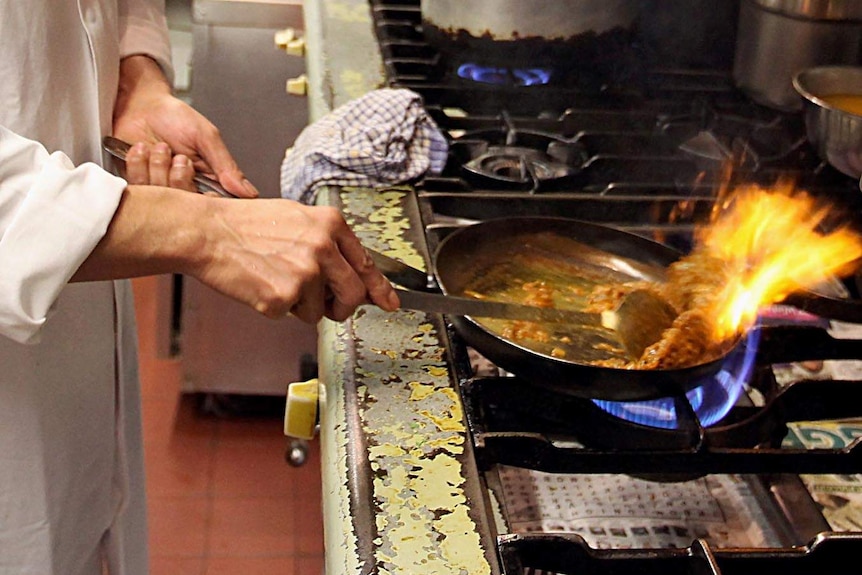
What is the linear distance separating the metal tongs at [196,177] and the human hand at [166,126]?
0.07 ft

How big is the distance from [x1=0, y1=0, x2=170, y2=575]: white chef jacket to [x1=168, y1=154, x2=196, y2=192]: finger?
10cm

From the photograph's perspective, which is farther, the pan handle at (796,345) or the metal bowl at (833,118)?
the metal bowl at (833,118)

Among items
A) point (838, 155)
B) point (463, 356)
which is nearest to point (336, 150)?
point (463, 356)

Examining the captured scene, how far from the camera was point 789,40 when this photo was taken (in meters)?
Answer: 1.31

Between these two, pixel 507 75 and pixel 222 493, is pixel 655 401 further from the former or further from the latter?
pixel 222 493

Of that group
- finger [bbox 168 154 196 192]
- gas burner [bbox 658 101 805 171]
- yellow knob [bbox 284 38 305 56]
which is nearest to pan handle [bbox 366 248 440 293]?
finger [bbox 168 154 196 192]

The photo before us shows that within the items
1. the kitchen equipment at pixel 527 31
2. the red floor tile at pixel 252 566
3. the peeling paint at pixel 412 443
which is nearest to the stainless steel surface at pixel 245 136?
the red floor tile at pixel 252 566

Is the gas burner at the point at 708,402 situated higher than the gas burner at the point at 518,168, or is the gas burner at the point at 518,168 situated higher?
the gas burner at the point at 518,168

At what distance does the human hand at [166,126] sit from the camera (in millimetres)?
1115

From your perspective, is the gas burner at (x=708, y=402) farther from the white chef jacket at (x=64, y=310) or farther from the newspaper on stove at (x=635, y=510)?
the white chef jacket at (x=64, y=310)

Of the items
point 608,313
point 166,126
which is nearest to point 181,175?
point 166,126

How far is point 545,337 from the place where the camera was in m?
0.90

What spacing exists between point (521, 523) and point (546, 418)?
96mm

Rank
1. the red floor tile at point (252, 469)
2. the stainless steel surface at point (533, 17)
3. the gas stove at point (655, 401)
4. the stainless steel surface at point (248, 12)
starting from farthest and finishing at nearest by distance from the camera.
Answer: the red floor tile at point (252, 469) → the stainless steel surface at point (248, 12) → the stainless steel surface at point (533, 17) → the gas stove at point (655, 401)
